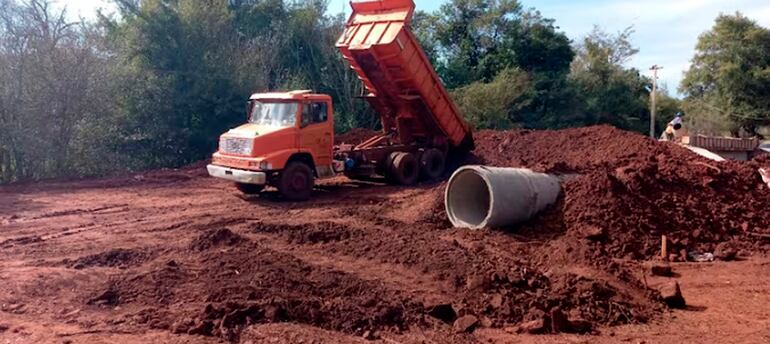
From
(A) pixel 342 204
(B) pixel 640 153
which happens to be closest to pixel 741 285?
(B) pixel 640 153

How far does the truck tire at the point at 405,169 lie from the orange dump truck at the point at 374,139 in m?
0.02

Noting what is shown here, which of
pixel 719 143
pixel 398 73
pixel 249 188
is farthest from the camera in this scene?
pixel 719 143

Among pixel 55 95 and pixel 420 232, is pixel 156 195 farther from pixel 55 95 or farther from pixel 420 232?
pixel 420 232

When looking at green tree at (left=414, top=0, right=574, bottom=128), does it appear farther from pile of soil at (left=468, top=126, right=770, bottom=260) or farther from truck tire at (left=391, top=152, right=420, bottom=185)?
pile of soil at (left=468, top=126, right=770, bottom=260)

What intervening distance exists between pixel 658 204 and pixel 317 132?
6467mm

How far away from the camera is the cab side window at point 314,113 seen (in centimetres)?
1351

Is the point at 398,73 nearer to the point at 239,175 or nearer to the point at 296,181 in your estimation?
the point at 296,181

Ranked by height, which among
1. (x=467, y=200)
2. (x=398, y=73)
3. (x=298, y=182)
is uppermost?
(x=398, y=73)

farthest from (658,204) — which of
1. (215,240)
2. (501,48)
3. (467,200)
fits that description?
(501,48)

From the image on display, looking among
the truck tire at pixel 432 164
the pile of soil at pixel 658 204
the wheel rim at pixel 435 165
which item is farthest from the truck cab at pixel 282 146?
the pile of soil at pixel 658 204

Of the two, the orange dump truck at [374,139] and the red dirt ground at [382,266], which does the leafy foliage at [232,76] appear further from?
the orange dump truck at [374,139]

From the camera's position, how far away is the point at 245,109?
22.4 metres

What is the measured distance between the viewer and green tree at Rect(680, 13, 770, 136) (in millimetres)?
38625

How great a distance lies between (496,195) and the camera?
980 cm
